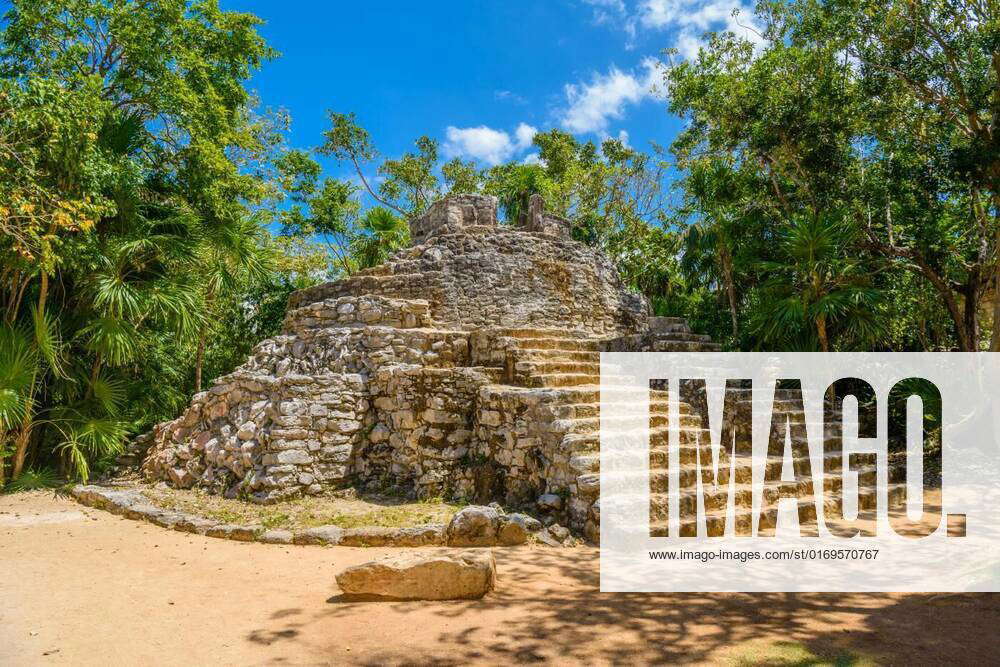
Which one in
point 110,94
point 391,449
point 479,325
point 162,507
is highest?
point 110,94

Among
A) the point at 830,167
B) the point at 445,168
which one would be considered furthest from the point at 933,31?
the point at 445,168

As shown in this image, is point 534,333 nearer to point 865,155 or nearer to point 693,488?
point 693,488

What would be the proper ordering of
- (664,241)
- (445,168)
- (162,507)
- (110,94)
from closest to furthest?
(162,507) < (110,94) < (664,241) < (445,168)

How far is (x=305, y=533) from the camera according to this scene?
5074mm

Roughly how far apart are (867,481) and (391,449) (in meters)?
5.47

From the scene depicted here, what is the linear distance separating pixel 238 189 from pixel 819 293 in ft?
30.8

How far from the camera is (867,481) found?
20.9 ft

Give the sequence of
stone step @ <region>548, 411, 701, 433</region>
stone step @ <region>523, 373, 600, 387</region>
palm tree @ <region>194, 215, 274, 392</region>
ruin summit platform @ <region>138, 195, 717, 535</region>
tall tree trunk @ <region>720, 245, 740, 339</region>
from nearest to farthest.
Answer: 1. stone step @ <region>548, 411, 701, 433</region>
2. ruin summit platform @ <region>138, 195, 717, 535</region>
3. stone step @ <region>523, 373, 600, 387</region>
4. palm tree @ <region>194, 215, 274, 392</region>
5. tall tree trunk @ <region>720, 245, 740, 339</region>

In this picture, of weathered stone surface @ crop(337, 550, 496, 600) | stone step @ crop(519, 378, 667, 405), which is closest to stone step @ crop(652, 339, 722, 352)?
stone step @ crop(519, 378, 667, 405)

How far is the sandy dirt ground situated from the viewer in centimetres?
291

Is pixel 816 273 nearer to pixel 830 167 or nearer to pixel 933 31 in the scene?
pixel 830 167

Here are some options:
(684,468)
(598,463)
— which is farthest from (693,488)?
(598,463)

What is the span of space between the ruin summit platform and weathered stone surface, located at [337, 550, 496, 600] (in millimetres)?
1596
